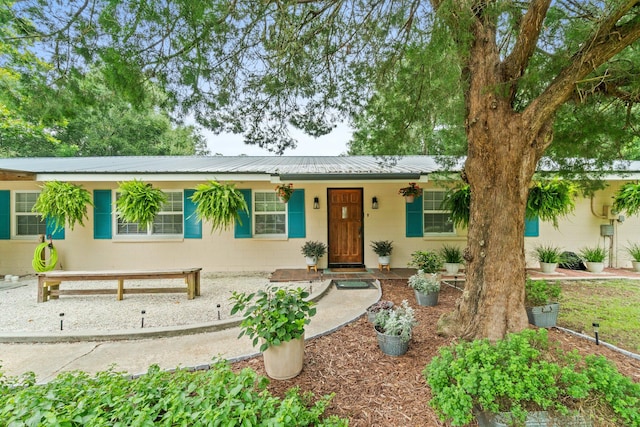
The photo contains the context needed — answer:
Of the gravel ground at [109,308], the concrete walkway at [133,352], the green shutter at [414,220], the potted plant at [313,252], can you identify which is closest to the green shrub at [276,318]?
the concrete walkway at [133,352]

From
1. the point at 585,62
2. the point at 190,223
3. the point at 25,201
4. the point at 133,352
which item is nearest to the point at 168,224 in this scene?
the point at 190,223

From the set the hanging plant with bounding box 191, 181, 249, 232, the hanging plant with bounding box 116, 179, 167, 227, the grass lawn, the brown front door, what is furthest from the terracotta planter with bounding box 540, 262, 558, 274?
the hanging plant with bounding box 116, 179, 167, 227

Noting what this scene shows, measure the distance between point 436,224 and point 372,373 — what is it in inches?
207

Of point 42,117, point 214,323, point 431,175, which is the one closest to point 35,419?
point 214,323

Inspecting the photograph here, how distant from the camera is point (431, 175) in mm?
5602

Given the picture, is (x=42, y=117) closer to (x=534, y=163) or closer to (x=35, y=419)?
(x=35, y=419)

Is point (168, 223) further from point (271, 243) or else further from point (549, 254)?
point (549, 254)

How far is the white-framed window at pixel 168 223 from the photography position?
21.9ft

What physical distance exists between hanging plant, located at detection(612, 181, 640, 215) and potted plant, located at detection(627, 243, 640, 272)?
1.20 m

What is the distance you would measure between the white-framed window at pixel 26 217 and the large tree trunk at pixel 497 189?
31.4 ft

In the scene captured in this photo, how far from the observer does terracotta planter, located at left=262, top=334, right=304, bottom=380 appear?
2.43m

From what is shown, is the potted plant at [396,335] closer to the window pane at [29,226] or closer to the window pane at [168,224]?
the window pane at [168,224]

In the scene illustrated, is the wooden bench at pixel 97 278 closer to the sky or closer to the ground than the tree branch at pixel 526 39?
closer to the ground

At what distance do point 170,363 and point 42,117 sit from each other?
302cm
